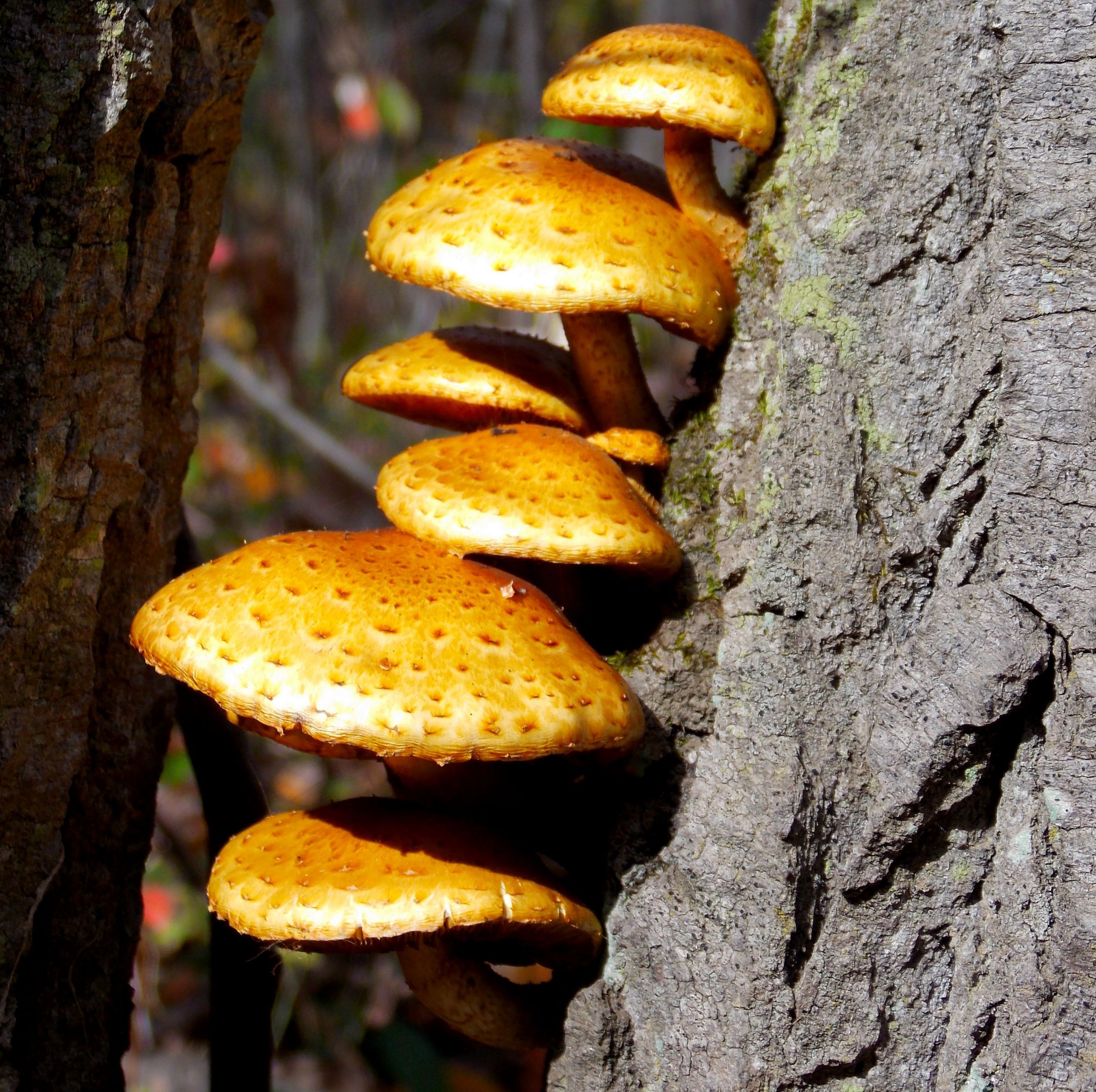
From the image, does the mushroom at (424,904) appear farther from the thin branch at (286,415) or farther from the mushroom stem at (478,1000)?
the thin branch at (286,415)

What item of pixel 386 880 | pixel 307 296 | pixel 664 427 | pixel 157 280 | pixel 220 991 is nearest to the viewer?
pixel 386 880

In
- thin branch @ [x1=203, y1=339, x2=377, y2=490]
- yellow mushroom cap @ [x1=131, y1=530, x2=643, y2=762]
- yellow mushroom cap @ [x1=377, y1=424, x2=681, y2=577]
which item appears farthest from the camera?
thin branch @ [x1=203, y1=339, x2=377, y2=490]

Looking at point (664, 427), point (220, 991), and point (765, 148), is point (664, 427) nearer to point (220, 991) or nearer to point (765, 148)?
point (765, 148)

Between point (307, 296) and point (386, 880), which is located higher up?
point (386, 880)

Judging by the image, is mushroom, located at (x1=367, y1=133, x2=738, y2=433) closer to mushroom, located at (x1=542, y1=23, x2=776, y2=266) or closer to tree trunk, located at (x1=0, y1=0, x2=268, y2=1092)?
mushroom, located at (x1=542, y1=23, x2=776, y2=266)

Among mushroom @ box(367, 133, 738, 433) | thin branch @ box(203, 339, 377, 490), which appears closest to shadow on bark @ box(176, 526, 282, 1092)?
mushroom @ box(367, 133, 738, 433)

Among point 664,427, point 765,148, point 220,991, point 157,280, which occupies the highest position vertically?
point 765,148

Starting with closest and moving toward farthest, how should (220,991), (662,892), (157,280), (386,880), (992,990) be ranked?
(386,880) → (992,990) → (662,892) → (157,280) → (220,991)

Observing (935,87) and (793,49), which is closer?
(935,87)

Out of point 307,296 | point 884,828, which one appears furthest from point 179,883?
point 307,296
